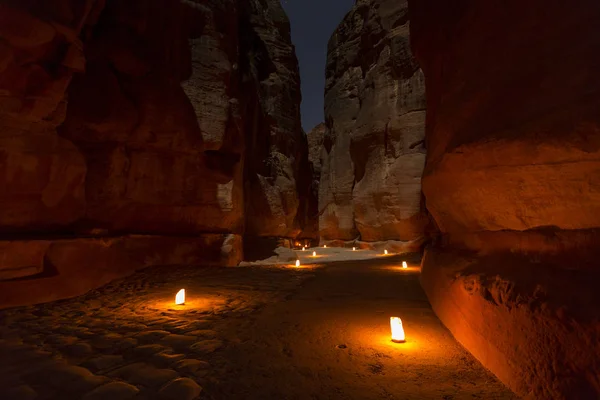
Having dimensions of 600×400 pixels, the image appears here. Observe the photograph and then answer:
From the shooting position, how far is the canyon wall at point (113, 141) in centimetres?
535

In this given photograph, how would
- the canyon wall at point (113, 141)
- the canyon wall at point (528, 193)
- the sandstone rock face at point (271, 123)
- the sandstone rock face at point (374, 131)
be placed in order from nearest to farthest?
the canyon wall at point (528, 193)
the canyon wall at point (113, 141)
the sandstone rock face at point (374, 131)
the sandstone rock face at point (271, 123)

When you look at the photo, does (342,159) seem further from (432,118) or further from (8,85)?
(8,85)

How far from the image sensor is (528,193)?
8.47 ft

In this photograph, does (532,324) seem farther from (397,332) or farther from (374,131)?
(374,131)

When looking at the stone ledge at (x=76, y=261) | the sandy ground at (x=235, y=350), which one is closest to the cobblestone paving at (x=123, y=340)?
the sandy ground at (x=235, y=350)

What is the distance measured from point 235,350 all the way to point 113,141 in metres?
7.28

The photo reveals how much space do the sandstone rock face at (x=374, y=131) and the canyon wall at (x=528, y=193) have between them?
12121mm

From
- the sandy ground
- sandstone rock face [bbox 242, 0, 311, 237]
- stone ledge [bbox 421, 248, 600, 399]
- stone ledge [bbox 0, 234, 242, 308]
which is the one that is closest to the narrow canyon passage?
the sandy ground

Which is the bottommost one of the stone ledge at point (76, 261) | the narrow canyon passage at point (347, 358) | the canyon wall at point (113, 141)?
the narrow canyon passage at point (347, 358)

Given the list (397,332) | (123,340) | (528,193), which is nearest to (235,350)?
(123,340)

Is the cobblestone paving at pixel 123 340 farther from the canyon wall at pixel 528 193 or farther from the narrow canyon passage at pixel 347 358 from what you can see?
the canyon wall at pixel 528 193

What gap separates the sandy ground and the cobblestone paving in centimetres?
1

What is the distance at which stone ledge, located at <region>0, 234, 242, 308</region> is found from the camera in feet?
16.4

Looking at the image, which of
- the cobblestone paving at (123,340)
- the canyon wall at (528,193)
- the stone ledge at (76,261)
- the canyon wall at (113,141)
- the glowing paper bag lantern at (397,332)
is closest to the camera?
the canyon wall at (528,193)
